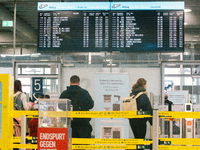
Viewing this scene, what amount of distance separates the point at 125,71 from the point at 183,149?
118 inches

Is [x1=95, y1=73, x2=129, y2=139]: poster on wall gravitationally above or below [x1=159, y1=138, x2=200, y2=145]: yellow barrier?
above

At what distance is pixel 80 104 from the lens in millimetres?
5559

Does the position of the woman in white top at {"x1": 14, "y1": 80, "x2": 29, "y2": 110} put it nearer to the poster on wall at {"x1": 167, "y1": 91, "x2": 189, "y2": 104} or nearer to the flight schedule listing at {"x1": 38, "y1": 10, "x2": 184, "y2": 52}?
the flight schedule listing at {"x1": 38, "y1": 10, "x2": 184, "y2": 52}

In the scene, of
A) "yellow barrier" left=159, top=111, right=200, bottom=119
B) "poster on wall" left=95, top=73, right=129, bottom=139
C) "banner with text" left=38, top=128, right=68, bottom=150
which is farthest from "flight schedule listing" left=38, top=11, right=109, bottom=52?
"banner with text" left=38, top=128, right=68, bottom=150

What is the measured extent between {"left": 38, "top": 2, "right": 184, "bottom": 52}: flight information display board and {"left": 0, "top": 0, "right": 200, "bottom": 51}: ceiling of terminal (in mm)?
759

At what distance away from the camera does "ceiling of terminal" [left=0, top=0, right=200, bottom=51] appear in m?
7.28

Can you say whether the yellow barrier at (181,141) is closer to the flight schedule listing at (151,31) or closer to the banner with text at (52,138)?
the banner with text at (52,138)

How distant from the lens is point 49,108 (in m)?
3.96

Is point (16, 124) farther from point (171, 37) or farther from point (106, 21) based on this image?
point (171, 37)

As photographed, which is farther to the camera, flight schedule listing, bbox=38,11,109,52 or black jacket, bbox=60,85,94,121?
flight schedule listing, bbox=38,11,109,52

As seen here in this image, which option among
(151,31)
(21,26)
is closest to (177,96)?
(151,31)

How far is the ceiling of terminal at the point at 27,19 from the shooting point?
7281 millimetres

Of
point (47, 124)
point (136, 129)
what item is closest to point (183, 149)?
point (136, 129)

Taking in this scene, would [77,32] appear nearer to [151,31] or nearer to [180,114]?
[151,31]
